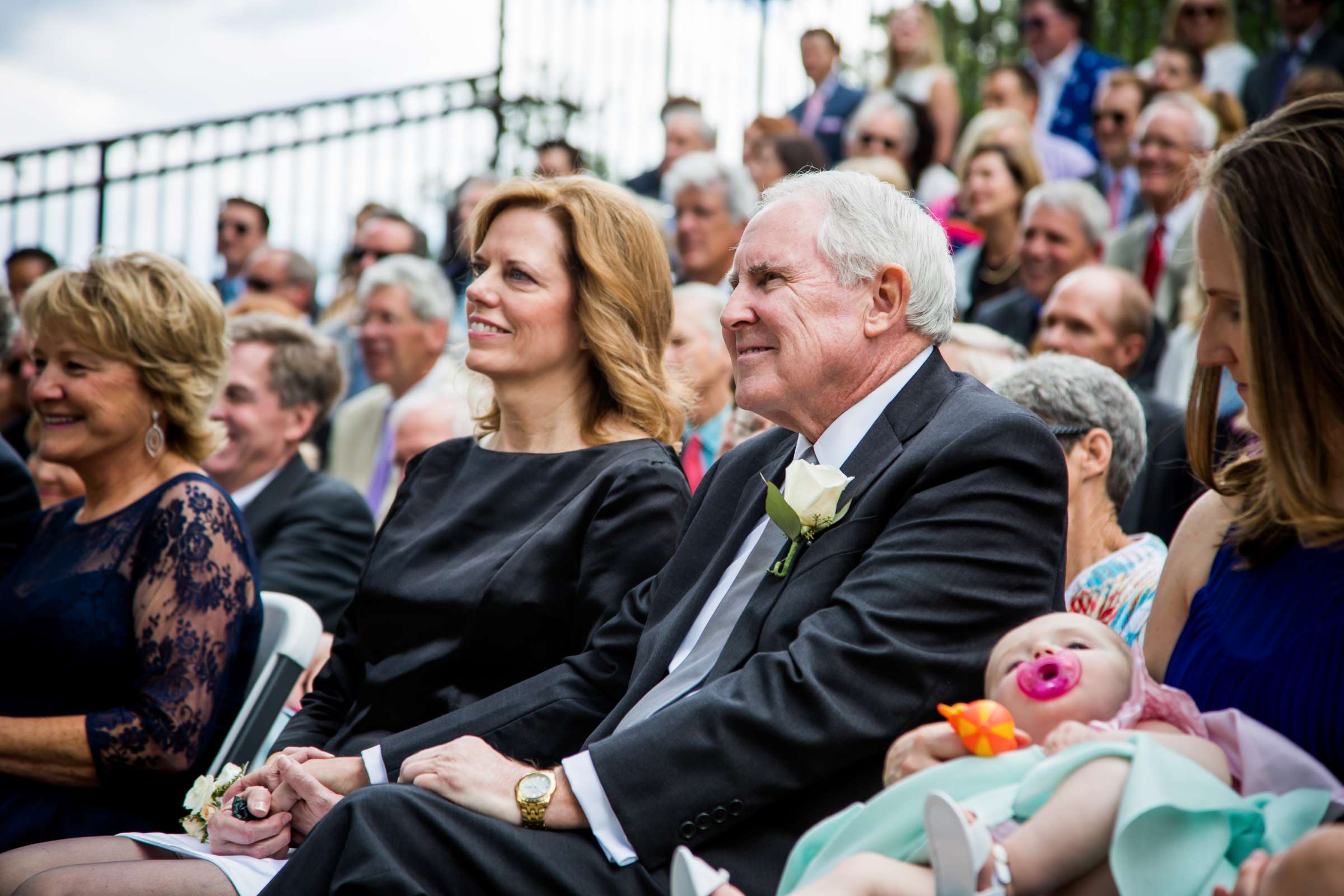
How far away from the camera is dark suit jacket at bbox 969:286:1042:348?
22.7ft

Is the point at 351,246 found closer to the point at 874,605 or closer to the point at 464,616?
the point at 464,616

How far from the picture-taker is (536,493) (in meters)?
3.46

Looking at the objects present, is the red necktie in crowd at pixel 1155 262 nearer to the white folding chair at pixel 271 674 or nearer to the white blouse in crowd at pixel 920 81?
the white blouse in crowd at pixel 920 81

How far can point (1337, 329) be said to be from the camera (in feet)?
7.03

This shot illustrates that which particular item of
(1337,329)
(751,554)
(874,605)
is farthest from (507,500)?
(1337,329)

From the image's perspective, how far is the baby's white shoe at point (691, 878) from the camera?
2.05 m

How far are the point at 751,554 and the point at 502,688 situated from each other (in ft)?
2.56

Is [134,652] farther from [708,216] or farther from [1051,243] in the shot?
[1051,243]

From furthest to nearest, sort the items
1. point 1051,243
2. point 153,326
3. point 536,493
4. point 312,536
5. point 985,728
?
point 1051,243
point 312,536
point 153,326
point 536,493
point 985,728

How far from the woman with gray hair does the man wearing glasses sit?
7.45 meters

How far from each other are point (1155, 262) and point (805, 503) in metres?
5.35

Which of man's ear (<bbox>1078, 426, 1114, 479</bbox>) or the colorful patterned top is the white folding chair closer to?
the colorful patterned top

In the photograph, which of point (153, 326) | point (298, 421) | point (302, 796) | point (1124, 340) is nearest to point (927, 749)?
point (302, 796)

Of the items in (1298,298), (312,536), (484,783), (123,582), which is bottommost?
(312,536)
